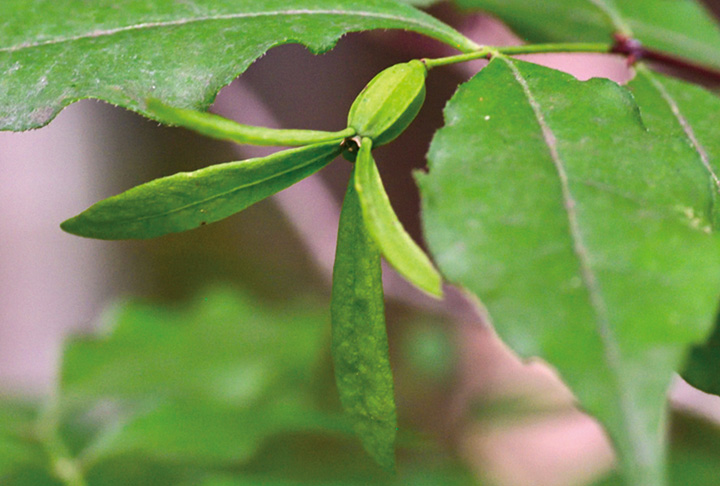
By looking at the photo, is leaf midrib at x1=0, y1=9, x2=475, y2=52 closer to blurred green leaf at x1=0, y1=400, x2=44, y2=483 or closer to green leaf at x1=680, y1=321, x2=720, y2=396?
green leaf at x1=680, y1=321, x2=720, y2=396

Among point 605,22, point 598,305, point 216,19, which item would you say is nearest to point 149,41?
point 216,19

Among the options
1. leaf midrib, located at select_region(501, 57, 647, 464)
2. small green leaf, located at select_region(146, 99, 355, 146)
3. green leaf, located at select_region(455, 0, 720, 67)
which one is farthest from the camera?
green leaf, located at select_region(455, 0, 720, 67)

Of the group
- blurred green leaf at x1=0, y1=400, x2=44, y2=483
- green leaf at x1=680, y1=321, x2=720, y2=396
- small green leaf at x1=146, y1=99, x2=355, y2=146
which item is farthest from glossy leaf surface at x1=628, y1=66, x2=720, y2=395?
blurred green leaf at x1=0, y1=400, x2=44, y2=483

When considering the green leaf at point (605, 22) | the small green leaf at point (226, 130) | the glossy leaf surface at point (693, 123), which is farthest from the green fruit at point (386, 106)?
the green leaf at point (605, 22)

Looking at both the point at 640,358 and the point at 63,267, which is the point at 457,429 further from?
the point at 63,267

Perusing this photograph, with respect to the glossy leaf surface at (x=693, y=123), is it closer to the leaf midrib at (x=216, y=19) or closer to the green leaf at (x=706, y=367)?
the green leaf at (x=706, y=367)

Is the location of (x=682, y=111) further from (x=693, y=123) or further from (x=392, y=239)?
(x=392, y=239)
